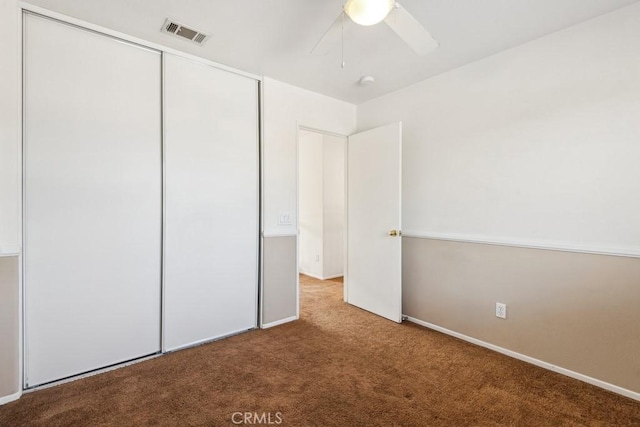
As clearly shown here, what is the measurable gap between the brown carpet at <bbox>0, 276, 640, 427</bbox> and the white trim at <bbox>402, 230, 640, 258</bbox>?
0.88m

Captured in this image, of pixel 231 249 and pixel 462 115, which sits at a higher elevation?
pixel 462 115

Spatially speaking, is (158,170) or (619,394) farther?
(158,170)

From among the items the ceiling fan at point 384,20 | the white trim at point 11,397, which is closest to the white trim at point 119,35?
the ceiling fan at point 384,20

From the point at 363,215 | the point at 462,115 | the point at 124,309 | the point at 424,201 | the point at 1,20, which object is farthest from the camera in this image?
the point at 363,215

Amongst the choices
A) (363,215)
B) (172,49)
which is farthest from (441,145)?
(172,49)

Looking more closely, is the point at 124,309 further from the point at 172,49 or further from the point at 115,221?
the point at 172,49

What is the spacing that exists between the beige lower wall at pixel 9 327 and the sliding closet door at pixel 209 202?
83 cm

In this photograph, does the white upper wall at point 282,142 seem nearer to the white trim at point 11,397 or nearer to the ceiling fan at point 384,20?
the ceiling fan at point 384,20

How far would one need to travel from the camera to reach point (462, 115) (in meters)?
2.63

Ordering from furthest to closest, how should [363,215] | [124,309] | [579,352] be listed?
[363,215], [124,309], [579,352]

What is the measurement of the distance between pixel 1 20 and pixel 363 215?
3.10m

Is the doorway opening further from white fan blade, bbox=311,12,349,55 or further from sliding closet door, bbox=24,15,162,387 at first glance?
white fan blade, bbox=311,12,349,55

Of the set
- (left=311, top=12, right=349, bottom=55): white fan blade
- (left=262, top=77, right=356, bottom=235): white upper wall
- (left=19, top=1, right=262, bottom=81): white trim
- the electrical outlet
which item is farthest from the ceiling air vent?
the electrical outlet

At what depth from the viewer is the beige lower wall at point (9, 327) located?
1729 mm
